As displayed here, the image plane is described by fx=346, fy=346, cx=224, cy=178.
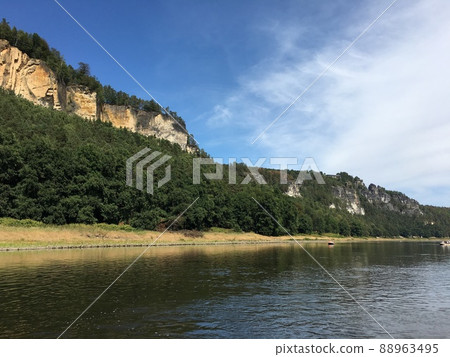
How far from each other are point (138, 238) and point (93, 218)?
959cm

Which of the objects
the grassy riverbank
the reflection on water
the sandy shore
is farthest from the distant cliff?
the reflection on water

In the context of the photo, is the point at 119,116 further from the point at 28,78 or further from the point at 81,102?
the point at 28,78

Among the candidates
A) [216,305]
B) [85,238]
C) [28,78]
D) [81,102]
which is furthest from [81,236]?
[81,102]

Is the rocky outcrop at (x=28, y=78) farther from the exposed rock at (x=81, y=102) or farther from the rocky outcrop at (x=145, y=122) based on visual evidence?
the rocky outcrop at (x=145, y=122)

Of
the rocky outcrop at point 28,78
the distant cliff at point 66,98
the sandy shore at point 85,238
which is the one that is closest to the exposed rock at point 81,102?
the distant cliff at point 66,98

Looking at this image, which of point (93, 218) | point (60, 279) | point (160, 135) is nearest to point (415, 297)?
point (60, 279)

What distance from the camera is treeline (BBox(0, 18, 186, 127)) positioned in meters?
121

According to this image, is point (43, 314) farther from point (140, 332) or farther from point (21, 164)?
point (21, 164)

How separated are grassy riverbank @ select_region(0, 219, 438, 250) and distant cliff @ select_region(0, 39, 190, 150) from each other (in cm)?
7527

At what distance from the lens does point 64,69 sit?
138 m

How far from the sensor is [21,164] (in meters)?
64.9

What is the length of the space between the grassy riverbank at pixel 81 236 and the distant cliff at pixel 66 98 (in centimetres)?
7527

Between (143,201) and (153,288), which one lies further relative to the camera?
(143,201)

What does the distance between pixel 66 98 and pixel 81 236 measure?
94833 millimetres
